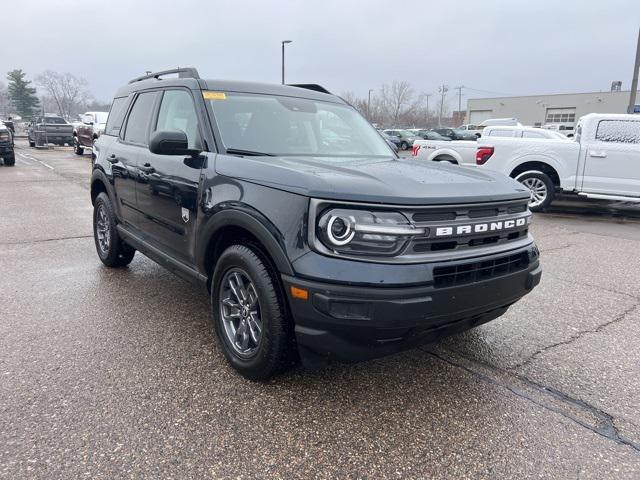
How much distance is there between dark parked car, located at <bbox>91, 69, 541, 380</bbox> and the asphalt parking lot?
1.18 feet

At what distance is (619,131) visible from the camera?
9.37m

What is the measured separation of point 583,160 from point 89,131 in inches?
732

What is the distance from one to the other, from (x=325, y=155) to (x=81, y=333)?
2.26 meters

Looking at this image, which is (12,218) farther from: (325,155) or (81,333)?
(325,155)

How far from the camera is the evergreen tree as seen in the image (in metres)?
71.2

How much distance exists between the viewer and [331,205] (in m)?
2.48

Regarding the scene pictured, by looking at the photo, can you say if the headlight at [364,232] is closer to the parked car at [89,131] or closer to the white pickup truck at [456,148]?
the white pickup truck at [456,148]

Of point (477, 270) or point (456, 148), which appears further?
point (456, 148)

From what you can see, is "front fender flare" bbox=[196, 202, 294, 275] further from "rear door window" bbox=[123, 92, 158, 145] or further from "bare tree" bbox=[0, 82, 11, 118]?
"bare tree" bbox=[0, 82, 11, 118]

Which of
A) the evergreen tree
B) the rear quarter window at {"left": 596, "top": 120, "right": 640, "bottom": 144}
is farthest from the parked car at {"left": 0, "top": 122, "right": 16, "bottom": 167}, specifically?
the evergreen tree

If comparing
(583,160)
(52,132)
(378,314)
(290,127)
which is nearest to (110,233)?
(290,127)

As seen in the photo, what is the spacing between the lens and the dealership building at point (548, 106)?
217ft

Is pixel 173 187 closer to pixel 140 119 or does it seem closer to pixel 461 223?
pixel 140 119

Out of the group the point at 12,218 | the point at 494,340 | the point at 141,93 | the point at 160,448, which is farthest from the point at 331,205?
the point at 12,218
